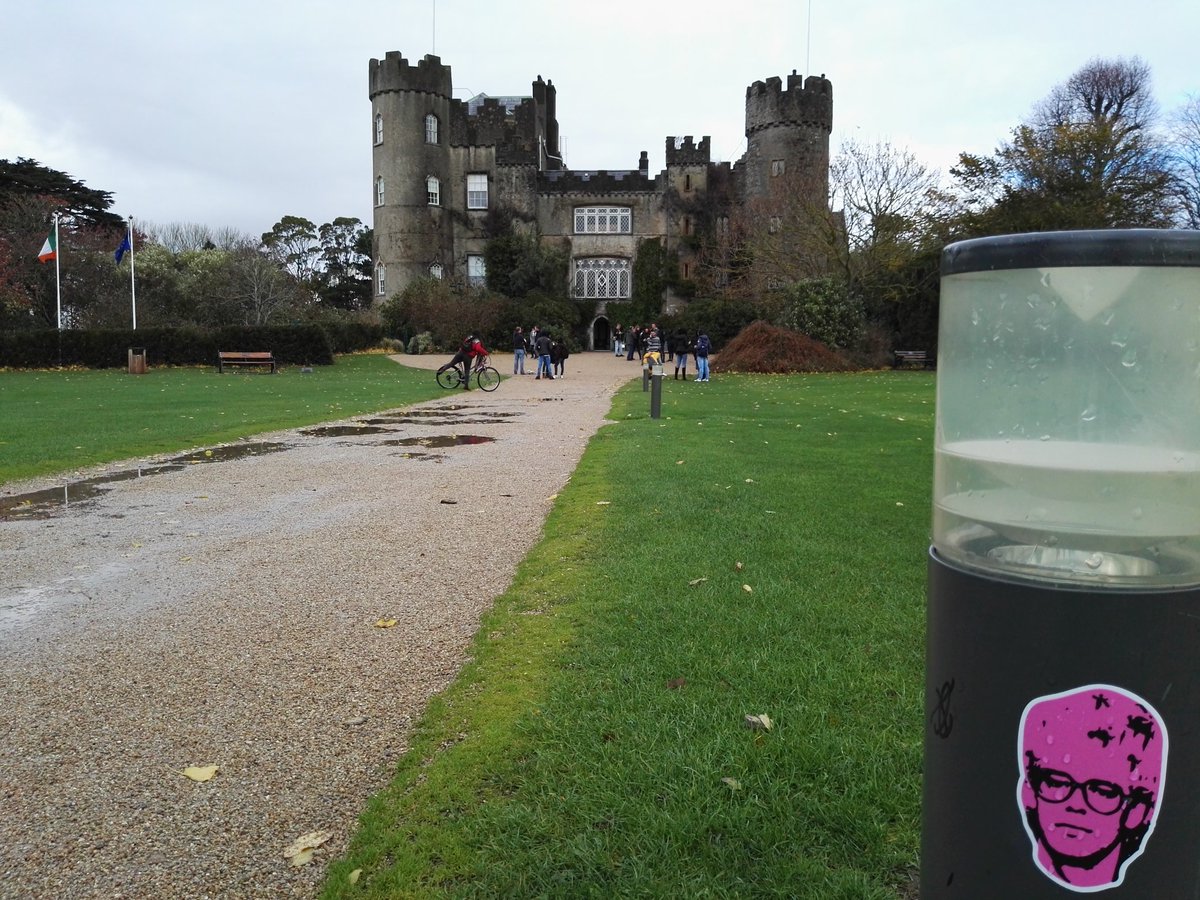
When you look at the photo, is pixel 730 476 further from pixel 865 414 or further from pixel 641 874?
pixel 865 414

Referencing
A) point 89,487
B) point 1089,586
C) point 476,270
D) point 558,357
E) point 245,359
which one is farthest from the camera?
point 476,270

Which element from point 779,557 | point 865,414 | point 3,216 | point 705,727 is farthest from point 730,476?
point 3,216

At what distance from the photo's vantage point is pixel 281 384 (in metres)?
27.2

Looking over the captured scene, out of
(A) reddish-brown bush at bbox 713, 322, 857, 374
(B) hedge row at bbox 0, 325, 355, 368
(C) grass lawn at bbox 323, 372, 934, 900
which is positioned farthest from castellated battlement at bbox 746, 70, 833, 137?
(C) grass lawn at bbox 323, 372, 934, 900

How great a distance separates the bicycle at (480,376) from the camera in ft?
83.0

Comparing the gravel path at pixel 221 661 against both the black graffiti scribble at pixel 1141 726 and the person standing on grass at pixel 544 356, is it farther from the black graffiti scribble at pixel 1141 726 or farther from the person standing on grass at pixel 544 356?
the person standing on grass at pixel 544 356

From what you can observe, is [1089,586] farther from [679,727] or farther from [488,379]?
[488,379]

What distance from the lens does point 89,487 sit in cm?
909

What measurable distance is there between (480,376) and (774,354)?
11957 millimetres

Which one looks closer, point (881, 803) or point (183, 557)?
point (881, 803)

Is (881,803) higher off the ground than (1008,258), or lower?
lower

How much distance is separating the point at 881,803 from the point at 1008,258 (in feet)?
6.33

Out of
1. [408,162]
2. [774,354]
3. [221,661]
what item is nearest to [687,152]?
[408,162]

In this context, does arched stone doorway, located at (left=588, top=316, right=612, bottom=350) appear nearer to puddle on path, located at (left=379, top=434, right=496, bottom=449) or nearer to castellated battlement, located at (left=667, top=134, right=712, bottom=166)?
castellated battlement, located at (left=667, top=134, right=712, bottom=166)
